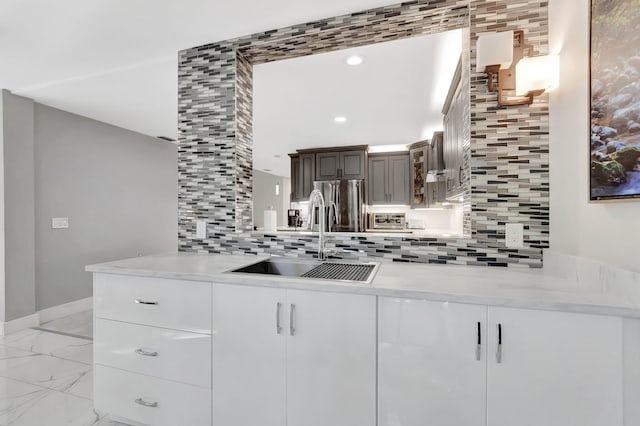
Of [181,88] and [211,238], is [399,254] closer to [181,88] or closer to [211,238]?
[211,238]

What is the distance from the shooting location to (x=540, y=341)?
1008mm

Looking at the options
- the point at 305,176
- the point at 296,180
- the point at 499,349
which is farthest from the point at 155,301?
the point at 296,180

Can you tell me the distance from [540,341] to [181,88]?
250 centimetres

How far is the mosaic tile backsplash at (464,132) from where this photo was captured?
5.07 ft

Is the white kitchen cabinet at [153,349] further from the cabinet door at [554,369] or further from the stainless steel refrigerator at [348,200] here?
the stainless steel refrigerator at [348,200]

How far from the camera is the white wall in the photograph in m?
1.03

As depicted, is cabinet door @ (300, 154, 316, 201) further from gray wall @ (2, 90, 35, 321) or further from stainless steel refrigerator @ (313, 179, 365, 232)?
gray wall @ (2, 90, 35, 321)

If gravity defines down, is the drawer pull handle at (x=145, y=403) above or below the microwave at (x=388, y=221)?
below

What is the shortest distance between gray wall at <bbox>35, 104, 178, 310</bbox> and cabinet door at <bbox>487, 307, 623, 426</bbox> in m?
4.28

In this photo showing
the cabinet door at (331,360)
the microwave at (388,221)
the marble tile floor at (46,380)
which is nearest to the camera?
the cabinet door at (331,360)

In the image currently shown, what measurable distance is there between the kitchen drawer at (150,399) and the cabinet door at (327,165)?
4462 mm

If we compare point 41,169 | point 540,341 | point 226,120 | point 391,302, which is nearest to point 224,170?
point 226,120

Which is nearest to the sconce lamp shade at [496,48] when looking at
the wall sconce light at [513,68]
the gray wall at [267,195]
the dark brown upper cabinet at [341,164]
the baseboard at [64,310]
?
the wall sconce light at [513,68]

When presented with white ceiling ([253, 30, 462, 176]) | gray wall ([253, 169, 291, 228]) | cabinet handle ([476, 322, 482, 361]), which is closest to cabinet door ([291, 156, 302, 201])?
white ceiling ([253, 30, 462, 176])
